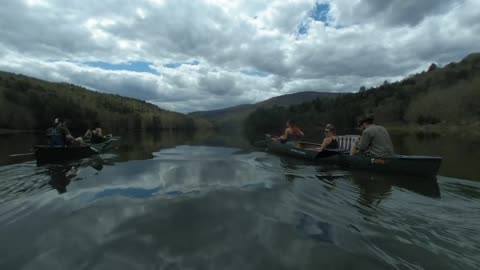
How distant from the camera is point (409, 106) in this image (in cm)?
7306

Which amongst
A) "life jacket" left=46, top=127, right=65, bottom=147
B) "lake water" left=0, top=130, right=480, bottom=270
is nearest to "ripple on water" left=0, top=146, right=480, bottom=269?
"lake water" left=0, top=130, right=480, bottom=270

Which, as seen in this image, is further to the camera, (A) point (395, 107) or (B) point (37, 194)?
(A) point (395, 107)

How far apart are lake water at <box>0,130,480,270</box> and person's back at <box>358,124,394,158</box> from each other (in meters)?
0.94

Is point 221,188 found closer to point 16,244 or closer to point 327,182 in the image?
point 327,182

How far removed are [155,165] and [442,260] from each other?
1010cm

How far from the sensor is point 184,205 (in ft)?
18.6

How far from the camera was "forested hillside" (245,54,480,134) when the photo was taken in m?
55.2

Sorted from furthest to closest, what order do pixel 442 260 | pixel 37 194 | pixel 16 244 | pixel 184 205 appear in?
pixel 37 194, pixel 184 205, pixel 16 244, pixel 442 260

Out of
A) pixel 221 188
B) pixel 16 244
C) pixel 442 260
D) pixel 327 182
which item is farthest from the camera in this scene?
pixel 327 182

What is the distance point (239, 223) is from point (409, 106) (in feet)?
273

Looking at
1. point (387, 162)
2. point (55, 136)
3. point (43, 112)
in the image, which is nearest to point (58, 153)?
point (55, 136)

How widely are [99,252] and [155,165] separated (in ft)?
25.6

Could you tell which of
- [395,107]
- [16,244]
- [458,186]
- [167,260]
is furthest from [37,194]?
[395,107]

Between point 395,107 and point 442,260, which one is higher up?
point 395,107
